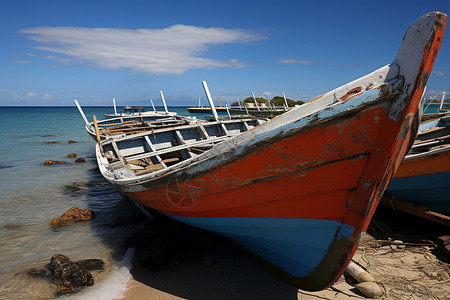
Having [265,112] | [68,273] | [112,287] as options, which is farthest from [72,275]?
[265,112]

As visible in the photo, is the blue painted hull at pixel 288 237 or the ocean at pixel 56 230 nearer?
the blue painted hull at pixel 288 237

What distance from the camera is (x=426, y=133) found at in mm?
6938

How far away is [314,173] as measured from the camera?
8.04ft

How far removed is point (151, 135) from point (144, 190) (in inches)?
133

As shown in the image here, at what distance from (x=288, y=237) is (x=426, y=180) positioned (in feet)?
10.6

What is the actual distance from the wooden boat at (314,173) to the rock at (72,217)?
3.63m

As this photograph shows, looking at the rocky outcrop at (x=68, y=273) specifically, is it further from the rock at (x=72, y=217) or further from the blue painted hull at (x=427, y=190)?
the blue painted hull at (x=427, y=190)

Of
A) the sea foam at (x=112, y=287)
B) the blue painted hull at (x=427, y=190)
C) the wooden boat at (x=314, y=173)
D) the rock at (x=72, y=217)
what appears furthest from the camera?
the rock at (x=72, y=217)

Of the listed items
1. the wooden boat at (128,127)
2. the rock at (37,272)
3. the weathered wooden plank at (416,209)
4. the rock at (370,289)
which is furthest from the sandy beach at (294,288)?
the wooden boat at (128,127)

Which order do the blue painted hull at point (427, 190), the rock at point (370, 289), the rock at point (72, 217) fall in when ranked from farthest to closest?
the rock at point (72, 217) < the blue painted hull at point (427, 190) < the rock at point (370, 289)

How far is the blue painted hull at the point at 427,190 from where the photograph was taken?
4.45 metres

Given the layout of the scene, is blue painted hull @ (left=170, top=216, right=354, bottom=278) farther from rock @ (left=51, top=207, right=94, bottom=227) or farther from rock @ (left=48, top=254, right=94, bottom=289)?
rock @ (left=51, top=207, right=94, bottom=227)

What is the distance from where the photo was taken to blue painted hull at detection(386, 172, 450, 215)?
445 cm

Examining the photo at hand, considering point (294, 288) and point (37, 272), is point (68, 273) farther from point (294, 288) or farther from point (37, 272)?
point (294, 288)
